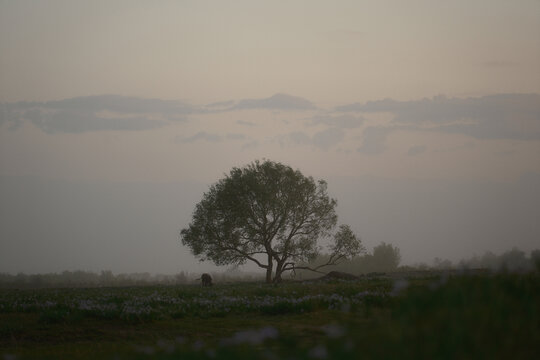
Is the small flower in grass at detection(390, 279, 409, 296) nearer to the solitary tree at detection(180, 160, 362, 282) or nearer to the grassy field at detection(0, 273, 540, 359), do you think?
the grassy field at detection(0, 273, 540, 359)

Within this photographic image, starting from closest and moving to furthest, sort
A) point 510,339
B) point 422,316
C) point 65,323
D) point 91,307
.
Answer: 1. point 510,339
2. point 422,316
3. point 65,323
4. point 91,307

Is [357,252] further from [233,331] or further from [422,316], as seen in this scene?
[422,316]

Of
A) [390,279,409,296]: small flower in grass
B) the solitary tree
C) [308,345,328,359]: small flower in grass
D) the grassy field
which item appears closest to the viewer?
[308,345,328,359]: small flower in grass

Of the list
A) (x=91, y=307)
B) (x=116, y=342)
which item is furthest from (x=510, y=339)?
(x=91, y=307)

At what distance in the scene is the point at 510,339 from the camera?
15.8 ft

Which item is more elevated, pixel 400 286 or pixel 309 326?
pixel 400 286

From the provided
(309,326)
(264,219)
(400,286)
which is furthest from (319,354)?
(264,219)

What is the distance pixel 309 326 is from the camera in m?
13.3

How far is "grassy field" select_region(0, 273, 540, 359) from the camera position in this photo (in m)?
4.85

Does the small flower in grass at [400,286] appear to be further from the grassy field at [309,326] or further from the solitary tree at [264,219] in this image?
the solitary tree at [264,219]

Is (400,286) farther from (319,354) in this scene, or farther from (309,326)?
(309,326)

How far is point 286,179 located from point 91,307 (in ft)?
113

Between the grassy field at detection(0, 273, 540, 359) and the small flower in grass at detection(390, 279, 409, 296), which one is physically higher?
the small flower in grass at detection(390, 279, 409, 296)

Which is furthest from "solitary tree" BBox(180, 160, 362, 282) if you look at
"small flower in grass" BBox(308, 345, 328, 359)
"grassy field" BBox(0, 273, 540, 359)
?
"small flower in grass" BBox(308, 345, 328, 359)
